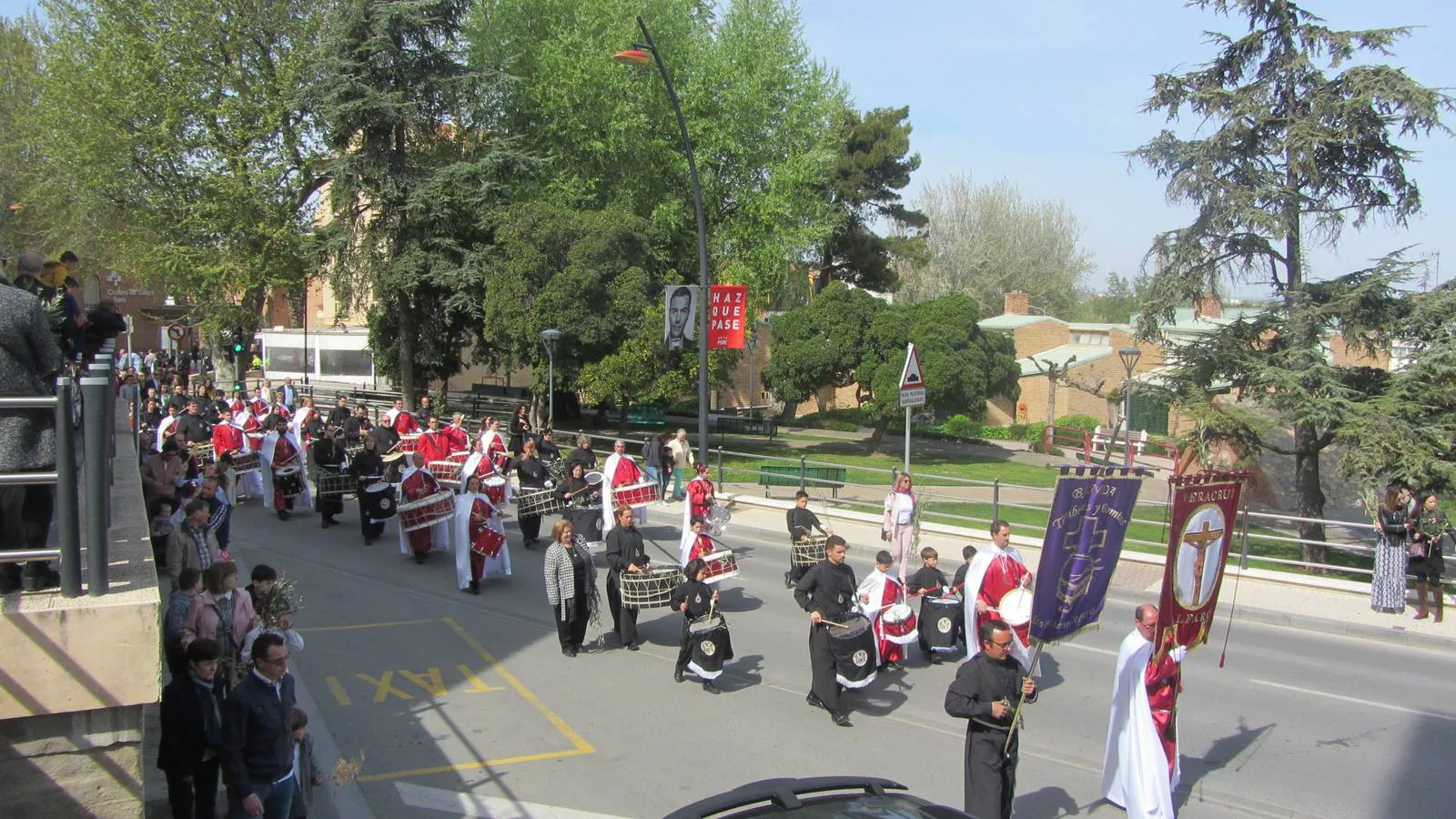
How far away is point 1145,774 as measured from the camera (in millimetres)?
7449

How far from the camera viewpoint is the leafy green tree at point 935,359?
3409 cm

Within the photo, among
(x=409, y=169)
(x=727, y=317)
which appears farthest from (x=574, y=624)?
(x=409, y=169)

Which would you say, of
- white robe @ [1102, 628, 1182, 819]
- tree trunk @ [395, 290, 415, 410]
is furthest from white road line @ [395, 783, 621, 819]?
tree trunk @ [395, 290, 415, 410]

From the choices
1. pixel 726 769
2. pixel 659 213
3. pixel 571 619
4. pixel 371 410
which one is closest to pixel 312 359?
pixel 371 410

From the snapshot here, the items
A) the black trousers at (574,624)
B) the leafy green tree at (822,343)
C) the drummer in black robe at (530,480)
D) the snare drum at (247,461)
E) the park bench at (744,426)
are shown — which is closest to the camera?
the black trousers at (574,624)

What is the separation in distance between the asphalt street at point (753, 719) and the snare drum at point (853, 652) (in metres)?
0.40

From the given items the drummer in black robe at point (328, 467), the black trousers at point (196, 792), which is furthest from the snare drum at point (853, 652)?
the drummer in black robe at point (328, 467)

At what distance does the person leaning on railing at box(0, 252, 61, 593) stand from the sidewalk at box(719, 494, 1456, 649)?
11257mm

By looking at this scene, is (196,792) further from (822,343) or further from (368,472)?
(822,343)

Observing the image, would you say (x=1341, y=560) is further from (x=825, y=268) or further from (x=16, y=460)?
(x=825, y=268)

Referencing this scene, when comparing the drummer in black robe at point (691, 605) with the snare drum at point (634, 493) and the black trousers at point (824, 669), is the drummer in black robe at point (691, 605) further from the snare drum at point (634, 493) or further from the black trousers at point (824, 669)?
the snare drum at point (634, 493)

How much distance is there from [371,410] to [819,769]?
33.2 meters

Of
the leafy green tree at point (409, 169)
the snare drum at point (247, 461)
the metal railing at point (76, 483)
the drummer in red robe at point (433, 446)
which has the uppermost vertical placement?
the leafy green tree at point (409, 169)

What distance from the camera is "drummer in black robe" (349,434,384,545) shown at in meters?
16.8
